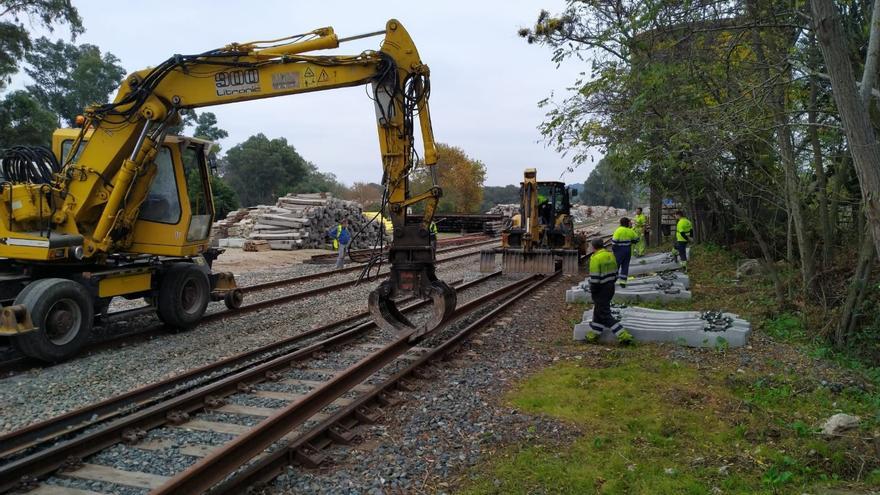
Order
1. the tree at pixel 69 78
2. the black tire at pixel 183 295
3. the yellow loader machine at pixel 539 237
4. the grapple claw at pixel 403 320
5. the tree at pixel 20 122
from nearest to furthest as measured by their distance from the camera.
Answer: the grapple claw at pixel 403 320
the black tire at pixel 183 295
the yellow loader machine at pixel 539 237
the tree at pixel 20 122
the tree at pixel 69 78

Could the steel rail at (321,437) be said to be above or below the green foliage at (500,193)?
below

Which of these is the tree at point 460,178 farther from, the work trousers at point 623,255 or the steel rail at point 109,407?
the steel rail at point 109,407

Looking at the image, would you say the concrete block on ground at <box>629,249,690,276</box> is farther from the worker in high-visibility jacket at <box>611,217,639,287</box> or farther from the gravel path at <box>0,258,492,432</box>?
the gravel path at <box>0,258,492,432</box>

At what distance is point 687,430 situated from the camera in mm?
5273

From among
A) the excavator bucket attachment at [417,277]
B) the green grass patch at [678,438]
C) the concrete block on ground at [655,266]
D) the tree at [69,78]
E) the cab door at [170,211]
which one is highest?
the tree at [69,78]

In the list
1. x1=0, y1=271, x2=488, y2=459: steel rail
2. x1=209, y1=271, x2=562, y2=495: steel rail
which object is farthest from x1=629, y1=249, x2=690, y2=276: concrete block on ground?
x1=0, y1=271, x2=488, y2=459: steel rail

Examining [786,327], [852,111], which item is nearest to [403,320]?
[852,111]

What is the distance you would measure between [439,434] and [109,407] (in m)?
3.22

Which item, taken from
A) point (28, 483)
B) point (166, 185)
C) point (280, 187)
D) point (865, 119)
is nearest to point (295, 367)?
point (28, 483)

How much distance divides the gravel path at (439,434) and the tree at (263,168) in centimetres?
5103

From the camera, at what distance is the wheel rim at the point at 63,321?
24.6 ft

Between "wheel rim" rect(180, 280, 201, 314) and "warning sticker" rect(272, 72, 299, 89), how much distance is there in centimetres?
360

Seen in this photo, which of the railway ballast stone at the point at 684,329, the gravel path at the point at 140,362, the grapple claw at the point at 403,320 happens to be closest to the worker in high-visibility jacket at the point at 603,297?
the railway ballast stone at the point at 684,329

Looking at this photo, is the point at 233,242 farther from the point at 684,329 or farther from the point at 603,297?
the point at 684,329
